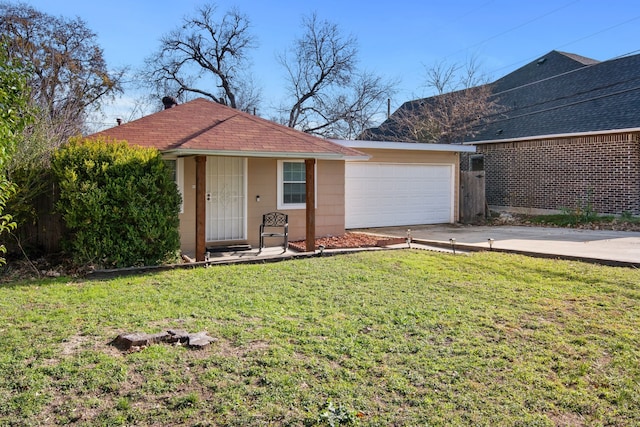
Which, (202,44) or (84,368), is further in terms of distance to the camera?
(202,44)

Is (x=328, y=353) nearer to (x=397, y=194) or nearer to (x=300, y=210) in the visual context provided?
(x=300, y=210)

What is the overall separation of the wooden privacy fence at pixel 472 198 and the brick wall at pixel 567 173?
2.94m

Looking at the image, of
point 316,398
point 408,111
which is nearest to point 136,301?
point 316,398

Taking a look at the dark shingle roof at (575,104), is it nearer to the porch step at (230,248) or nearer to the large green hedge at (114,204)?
the porch step at (230,248)

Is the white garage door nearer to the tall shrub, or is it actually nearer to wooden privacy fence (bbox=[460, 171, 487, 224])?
wooden privacy fence (bbox=[460, 171, 487, 224])

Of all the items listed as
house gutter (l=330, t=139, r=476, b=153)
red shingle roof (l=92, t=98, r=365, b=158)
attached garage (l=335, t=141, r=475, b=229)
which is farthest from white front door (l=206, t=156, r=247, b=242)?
attached garage (l=335, t=141, r=475, b=229)

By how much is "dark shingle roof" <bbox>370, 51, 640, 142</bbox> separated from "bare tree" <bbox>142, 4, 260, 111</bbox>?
16.6 metres

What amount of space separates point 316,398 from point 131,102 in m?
26.5

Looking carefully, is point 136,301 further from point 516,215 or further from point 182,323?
point 516,215

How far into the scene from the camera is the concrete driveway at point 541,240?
29.6 feet

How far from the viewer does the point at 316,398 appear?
11.3 feet

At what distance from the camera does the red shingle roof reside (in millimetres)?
9023

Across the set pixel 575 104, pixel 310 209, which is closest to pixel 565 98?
pixel 575 104

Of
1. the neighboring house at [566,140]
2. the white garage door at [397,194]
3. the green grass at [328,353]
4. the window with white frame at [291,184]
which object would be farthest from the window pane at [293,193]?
the neighboring house at [566,140]
